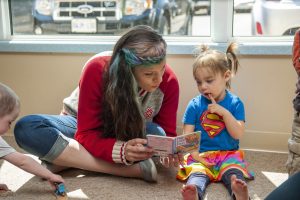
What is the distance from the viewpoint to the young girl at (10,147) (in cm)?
144

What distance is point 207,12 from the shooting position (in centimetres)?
228

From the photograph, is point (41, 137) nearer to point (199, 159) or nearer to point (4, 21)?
point (199, 159)

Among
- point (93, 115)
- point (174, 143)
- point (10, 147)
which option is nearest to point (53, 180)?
point (10, 147)

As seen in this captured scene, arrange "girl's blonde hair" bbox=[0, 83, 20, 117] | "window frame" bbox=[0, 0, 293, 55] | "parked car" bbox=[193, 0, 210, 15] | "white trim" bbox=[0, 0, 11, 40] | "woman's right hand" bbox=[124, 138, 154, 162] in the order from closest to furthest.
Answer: "girl's blonde hair" bbox=[0, 83, 20, 117], "woman's right hand" bbox=[124, 138, 154, 162], "window frame" bbox=[0, 0, 293, 55], "parked car" bbox=[193, 0, 210, 15], "white trim" bbox=[0, 0, 11, 40]

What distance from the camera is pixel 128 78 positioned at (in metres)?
1.66

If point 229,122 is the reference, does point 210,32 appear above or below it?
above

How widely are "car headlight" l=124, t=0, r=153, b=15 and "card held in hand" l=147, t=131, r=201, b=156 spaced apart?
1014mm

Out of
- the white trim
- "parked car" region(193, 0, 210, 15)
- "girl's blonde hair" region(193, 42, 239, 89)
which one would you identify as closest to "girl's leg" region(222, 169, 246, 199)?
"girl's blonde hair" region(193, 42, 239, 89)

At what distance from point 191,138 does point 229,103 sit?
37cm

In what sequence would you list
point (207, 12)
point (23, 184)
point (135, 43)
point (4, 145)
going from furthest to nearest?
point (207, 12) → point (23, 184) → point (135, 43) → point (4, 145)

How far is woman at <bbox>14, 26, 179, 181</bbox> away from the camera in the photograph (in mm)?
1639

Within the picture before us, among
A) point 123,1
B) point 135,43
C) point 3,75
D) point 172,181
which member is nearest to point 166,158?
point 172,181

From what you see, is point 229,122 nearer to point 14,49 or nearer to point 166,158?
point 166,158

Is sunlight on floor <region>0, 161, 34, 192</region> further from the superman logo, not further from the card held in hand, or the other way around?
the superman logo
